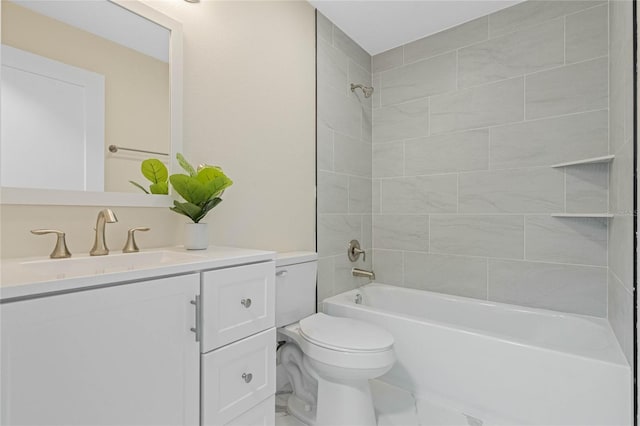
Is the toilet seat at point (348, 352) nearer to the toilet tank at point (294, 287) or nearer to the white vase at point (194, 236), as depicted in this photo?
the toilet tank at point (294, 287)

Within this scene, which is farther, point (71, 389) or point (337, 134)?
point (337, 134)

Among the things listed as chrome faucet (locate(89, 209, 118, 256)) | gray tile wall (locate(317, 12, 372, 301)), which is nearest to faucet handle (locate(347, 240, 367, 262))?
gray tile wall (locate(317, 12, 372, 301))

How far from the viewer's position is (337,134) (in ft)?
7.93

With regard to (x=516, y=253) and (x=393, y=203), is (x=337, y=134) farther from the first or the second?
(x=516, y=253)

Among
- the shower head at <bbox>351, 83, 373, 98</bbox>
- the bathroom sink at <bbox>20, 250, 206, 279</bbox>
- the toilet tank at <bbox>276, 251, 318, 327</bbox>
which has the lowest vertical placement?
the toilet tank at <bbox>276, 251, 318, 327</bbox>

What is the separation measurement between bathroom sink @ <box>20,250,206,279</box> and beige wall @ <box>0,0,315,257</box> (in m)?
0.11

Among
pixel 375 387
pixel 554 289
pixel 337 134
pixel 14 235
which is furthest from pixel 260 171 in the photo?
pixel 554 289

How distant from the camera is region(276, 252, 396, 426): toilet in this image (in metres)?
1.47

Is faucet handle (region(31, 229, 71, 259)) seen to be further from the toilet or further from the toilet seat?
the toilet seat

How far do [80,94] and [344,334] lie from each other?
1486 mm

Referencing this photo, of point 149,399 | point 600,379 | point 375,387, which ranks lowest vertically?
point 375,387

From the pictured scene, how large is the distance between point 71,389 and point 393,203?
2325 millimetres

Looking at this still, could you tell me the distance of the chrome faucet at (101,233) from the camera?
1.12 metres

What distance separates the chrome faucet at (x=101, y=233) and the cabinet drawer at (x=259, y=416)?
74 centimetres
